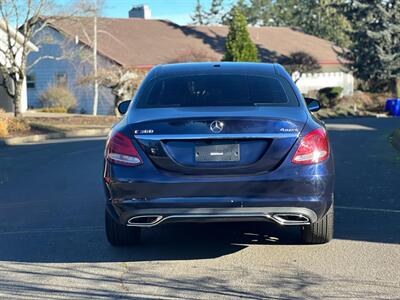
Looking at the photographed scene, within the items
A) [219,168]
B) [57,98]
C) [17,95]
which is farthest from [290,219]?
[57,98]

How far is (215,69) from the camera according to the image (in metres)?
7.02

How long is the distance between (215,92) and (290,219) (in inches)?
56.9

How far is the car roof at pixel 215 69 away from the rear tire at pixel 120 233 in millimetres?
1566

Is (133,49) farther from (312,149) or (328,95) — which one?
(312,149)

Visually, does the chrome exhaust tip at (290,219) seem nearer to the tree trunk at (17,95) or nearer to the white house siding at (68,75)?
the tree trunk at (17,95)

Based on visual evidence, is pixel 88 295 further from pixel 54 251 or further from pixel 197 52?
pixel 197 52

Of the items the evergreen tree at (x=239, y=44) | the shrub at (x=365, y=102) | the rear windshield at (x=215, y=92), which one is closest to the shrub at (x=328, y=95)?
the shrub at (x=365, y=102)

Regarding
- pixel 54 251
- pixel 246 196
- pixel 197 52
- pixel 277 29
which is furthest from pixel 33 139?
pixel 277 29

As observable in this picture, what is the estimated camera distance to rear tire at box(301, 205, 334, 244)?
20.6 ft

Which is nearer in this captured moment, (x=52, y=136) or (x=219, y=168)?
(x=219, y=168)

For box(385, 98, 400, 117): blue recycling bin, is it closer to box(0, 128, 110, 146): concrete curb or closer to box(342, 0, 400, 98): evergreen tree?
box(342, 0, 400, 98): evergreen tree

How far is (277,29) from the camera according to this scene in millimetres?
57594

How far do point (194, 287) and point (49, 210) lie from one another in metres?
3.80

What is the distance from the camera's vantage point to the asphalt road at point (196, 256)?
209 inches
